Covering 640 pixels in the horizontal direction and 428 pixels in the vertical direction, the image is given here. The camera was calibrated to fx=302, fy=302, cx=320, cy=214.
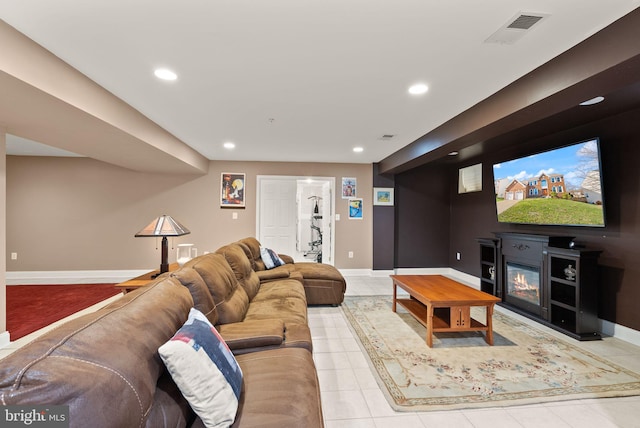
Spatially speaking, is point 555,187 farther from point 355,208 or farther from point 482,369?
point 355,208

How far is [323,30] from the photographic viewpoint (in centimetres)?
185

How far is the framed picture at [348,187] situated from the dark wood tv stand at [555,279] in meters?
2.81

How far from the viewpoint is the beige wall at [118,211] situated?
580cm

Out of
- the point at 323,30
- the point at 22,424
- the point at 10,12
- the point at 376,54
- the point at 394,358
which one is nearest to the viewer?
the point at 22,424

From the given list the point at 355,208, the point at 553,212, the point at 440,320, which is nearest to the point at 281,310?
the point at 440,320

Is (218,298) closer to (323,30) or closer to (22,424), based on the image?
(22,424)

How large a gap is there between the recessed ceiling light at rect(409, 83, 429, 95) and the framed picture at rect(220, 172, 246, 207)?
4315mm

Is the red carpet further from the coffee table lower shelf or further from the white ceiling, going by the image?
the coffee table lower shelf

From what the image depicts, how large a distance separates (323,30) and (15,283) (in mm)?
7051

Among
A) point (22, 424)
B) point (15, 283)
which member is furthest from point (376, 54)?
point (15, 283)

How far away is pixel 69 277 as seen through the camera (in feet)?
19.0

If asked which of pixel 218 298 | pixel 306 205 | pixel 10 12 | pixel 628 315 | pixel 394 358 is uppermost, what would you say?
pixel 10 12

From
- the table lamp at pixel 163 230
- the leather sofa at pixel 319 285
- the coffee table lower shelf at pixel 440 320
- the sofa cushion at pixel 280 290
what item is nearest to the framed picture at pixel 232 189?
the leather sofa at pixel 319 285

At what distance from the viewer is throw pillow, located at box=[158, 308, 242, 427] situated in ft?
3.65
